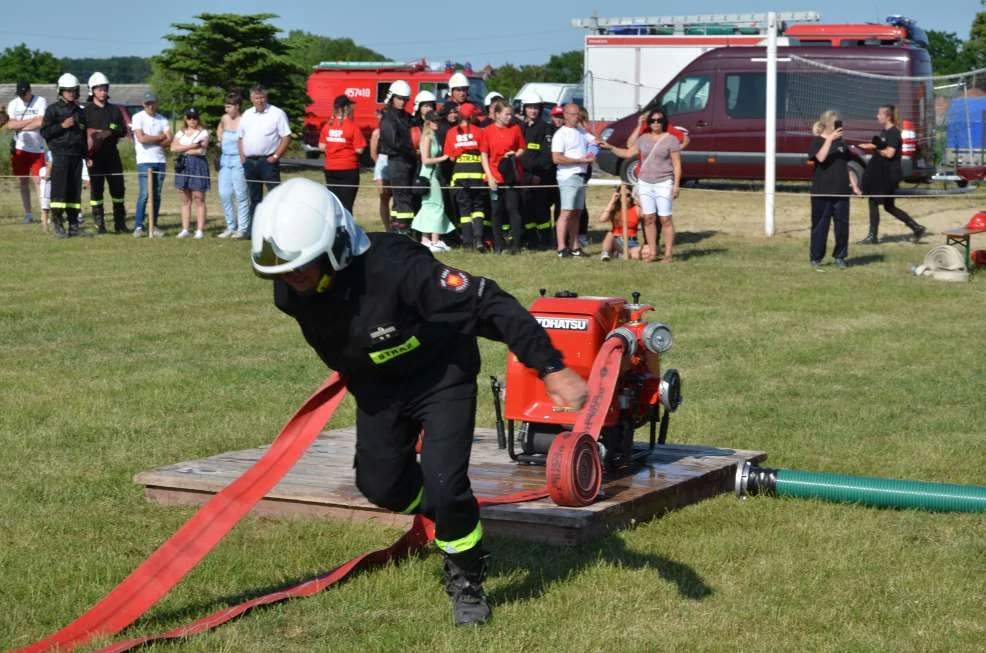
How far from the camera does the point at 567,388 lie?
15.7 feet

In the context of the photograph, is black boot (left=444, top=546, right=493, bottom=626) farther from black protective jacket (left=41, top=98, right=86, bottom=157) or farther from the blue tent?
the blue tent

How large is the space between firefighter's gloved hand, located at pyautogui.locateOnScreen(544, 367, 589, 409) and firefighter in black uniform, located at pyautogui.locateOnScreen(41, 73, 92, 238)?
641 inches

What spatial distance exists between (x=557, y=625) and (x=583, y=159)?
43.1 feet

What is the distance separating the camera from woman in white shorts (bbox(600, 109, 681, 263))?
17.0 metres

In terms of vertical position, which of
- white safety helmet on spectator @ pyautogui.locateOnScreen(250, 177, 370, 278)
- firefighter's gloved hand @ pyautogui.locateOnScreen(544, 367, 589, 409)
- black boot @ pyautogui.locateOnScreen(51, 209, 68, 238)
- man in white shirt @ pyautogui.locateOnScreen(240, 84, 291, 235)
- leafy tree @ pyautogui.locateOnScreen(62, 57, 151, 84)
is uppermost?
leafy tree @ pyautogui.locateOnScreen(62, 57, 151, 84)

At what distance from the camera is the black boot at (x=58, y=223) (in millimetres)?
20312

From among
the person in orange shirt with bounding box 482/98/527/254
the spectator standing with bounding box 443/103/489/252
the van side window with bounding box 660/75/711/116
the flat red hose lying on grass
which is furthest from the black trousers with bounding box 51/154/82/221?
the flat red hose lying on grass

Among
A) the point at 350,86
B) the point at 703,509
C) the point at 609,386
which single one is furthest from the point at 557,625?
the point at 350,86

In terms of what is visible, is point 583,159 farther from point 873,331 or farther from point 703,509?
point 703,509

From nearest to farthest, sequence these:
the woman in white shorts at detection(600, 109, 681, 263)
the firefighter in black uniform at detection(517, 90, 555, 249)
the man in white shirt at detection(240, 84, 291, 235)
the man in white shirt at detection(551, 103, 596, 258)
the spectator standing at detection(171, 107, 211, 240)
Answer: the woman in white shorts at detection(600, 109, 681, 263), the man in white shirt at detection(551, 103, 596, 258), the firefighter in black uniform at detection(517, 90, 555, 249), the man in white shirt at detection(240, 84, 291, 235), the spectator standing at detection(171, 107, 211, 240)

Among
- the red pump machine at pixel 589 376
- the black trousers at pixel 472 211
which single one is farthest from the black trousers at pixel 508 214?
the red pump machine at pixel 589 376

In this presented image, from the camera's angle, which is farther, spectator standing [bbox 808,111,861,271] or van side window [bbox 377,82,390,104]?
van side window [bbox 377,82,390,104]

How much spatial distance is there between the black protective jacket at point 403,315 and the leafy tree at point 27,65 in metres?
94.3

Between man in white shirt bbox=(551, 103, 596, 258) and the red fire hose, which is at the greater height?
man in white shirt bbox=(551, 103, 596, 258)
